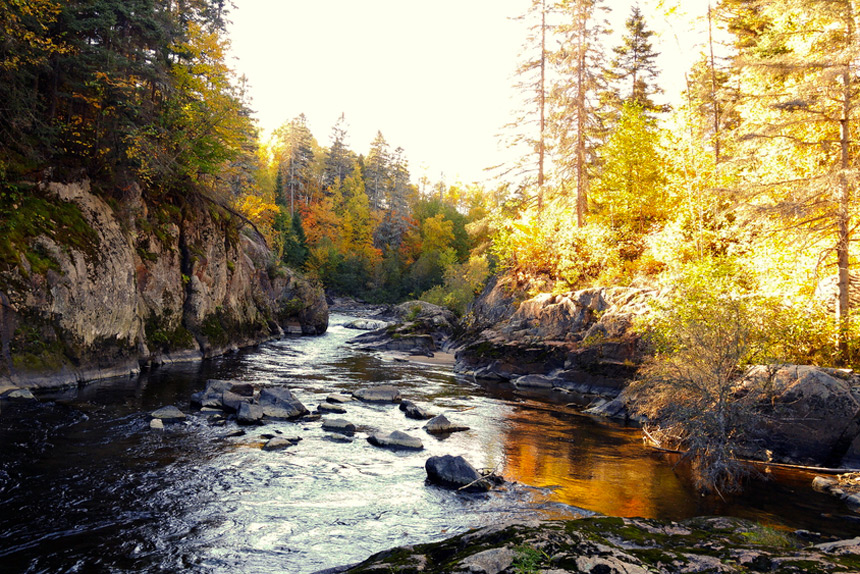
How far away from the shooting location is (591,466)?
1066 centimetres

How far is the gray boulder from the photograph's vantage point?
42.5ft

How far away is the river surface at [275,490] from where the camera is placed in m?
6.15

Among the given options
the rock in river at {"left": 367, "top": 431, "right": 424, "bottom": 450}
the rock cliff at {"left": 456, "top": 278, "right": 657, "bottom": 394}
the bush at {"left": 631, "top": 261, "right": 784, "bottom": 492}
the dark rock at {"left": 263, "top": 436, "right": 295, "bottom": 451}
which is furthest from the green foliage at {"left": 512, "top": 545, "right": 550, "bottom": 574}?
the rock cliff at {"left": 456, "top": 278, "right": 657, "bottom": 394}

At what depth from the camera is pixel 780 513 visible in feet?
27.7

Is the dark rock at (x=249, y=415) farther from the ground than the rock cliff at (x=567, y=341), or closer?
closer

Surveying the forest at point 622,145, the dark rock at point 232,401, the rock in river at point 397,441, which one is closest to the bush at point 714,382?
the forest at point 622,145

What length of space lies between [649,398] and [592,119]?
21.4 m

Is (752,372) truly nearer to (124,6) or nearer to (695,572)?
(695,572)

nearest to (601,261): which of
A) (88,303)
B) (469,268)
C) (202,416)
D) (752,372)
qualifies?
(752,372)

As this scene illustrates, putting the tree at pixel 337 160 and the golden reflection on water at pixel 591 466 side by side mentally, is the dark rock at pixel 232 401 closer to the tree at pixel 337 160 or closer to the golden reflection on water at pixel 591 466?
the golden reflection on water at pixel 591 466

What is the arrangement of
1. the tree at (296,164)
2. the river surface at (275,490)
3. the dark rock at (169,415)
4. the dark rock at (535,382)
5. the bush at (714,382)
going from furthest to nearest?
1. the tree at (296,164)
2. the dark rock at (535,382)
3. the dark rock at (169,415)
4. the bush at (714,382)
5. the river surface at (275,490)

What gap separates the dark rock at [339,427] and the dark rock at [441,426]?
A: 199 centimetres

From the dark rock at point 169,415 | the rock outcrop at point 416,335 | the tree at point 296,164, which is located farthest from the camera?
the tree at point 296,164

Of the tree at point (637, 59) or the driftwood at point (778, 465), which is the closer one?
the driftwood at point (778, 465)
